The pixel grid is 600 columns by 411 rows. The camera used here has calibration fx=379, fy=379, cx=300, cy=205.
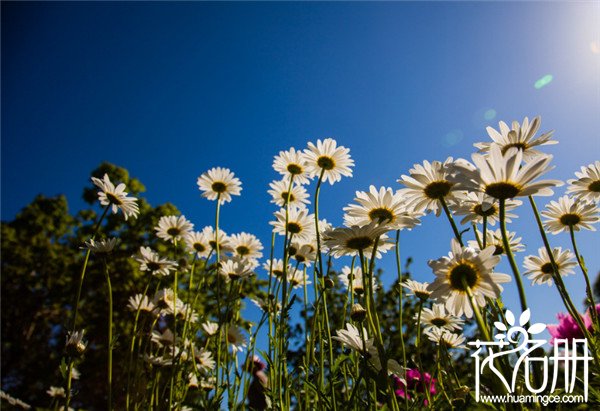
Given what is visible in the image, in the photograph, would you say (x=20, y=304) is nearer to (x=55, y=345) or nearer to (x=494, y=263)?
(x=55, y=345)

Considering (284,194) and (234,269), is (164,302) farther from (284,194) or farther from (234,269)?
(284,194)

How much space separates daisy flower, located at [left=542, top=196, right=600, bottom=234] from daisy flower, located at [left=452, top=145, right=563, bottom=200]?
123cm

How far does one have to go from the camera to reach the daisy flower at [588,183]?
2.03 m

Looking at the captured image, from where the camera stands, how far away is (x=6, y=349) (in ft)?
39.4

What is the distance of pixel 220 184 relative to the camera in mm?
3404

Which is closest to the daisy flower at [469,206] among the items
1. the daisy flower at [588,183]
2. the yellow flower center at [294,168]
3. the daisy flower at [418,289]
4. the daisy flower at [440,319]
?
the daisy flower at [418,289]

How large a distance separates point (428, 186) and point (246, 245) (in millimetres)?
2233

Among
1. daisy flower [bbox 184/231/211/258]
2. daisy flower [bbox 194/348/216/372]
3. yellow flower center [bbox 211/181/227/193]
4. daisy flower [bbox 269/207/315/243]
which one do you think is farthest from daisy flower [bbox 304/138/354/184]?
daisy flower [bbox 194/348/216/372]

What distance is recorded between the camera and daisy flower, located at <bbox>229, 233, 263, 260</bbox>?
3465 millimetres

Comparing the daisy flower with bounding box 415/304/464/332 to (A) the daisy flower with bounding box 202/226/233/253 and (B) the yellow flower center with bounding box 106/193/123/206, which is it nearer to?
(A) the daisy flower with bounding box 202/226/233/253

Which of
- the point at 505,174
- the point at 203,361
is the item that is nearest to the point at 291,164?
the point at 203,361

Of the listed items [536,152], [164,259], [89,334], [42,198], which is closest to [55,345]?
[89,334]

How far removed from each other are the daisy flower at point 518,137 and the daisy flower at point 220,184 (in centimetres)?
220

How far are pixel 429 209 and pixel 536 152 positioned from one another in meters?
0.57
